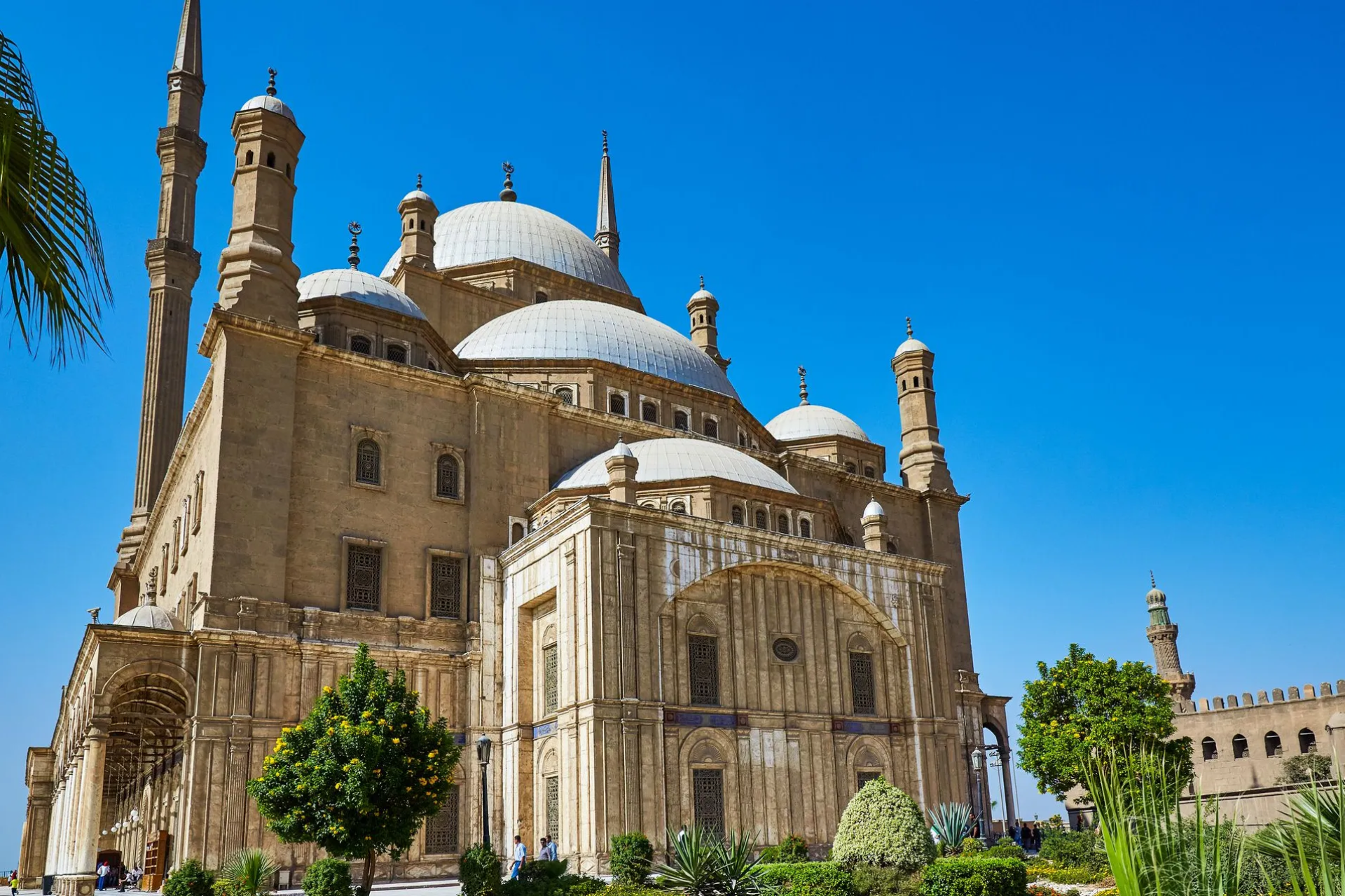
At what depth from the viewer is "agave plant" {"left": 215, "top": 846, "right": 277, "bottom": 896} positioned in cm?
1756

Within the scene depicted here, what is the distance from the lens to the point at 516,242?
122 ft

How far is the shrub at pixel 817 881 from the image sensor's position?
1353 cm

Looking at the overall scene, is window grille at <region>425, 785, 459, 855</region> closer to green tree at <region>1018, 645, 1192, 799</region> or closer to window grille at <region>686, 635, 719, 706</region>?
window grille at <region>686, 635, 719, 706</region>

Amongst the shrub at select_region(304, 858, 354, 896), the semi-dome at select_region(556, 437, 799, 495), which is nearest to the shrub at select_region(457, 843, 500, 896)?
the shrub at select_region(304, 858, 354, 896)

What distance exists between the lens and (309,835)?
52.5 ft

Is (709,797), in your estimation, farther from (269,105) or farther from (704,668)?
(269,105)

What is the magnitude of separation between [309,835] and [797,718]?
36.6 feet

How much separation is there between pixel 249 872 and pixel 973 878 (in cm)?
1117

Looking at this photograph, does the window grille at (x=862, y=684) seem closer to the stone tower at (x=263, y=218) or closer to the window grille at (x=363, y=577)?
the window grille at (x=363, y=577)

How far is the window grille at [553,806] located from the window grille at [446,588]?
4340 mm

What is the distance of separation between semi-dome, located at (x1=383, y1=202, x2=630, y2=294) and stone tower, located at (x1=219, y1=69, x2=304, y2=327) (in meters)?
9.68

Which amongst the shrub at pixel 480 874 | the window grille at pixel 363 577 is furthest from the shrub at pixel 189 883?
the window grille at pixel 363 577

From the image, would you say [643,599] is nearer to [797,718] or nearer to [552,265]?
[797,718]

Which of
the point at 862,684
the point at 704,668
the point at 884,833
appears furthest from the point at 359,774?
the point at 862,684
